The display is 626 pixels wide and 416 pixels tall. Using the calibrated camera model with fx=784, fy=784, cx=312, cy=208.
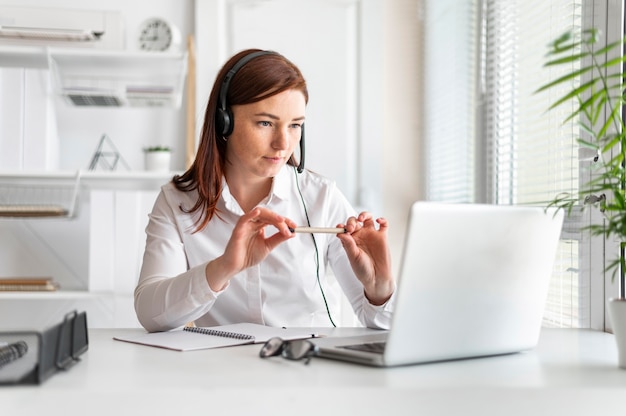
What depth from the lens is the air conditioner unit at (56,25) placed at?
A: 2.77 meters

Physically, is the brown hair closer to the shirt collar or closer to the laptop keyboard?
the shirt collar

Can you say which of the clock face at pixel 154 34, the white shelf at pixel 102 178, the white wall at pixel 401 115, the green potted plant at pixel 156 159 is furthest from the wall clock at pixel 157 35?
the white wall at pixel 401 115

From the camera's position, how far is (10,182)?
3.01 metres

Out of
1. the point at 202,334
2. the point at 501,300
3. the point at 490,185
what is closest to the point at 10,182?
the point at 490,185

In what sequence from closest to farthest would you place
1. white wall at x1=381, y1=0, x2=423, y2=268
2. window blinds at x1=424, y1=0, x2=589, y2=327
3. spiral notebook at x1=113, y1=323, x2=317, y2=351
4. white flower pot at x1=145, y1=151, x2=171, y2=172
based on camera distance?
spiral notebook at x1=113, y1=323, x2=317, y2=351 < window blinds at x1=424, y1=0, x2=589, y2=327 < white flower pot at x1=145, y1=151, x2=171, y2=172 < white wall at x1=381, y1=0, x2=423, y2=268

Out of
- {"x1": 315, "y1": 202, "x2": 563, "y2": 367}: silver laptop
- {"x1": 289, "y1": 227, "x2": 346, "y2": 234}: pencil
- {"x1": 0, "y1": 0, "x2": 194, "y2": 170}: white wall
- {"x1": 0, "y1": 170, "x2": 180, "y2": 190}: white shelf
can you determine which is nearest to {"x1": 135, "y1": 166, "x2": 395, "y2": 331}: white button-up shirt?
{"x1": 289, "y1": 227, "x2": 346, "y2": 234}: pencil

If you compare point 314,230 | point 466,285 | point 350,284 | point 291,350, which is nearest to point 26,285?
point 350,284

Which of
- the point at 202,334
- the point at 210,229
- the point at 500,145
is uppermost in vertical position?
the point at 500,145

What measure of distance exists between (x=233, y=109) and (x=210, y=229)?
0.88ft

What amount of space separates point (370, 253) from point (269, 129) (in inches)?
14.2

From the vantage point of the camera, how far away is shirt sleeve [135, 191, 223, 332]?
138 centimetres

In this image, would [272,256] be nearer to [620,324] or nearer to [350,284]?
[350,284]

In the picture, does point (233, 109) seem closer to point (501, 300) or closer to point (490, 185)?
point (501, 300)

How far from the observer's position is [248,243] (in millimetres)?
1316
